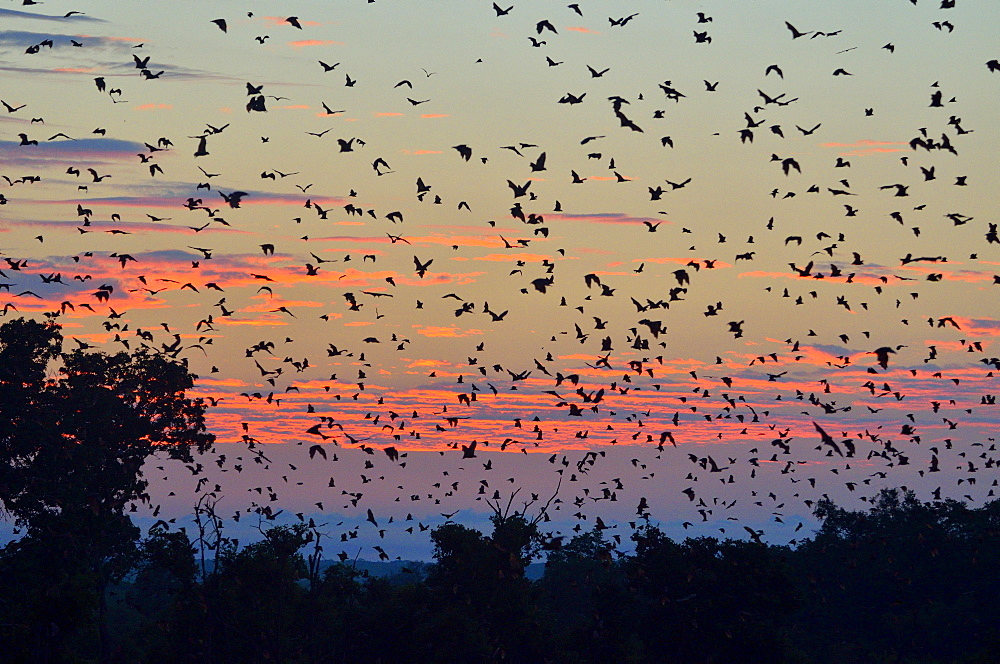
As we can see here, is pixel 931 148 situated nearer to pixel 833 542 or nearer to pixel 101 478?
pixel 101 478

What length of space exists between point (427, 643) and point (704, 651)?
1793 centimetres

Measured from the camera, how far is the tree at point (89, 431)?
73562 millimetres

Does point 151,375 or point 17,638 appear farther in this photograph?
point 151,375

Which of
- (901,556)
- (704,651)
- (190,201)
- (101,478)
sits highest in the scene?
(190,201)

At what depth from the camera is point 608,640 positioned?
227 ft

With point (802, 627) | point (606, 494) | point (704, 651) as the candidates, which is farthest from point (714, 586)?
point (802, 627)

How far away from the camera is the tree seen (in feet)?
241

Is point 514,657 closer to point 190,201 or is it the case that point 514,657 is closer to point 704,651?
point 704,651

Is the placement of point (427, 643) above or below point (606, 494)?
below

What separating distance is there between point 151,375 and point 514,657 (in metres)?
36.5

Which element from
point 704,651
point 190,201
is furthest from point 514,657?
point 190,201

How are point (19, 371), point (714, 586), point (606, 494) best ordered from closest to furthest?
point (606, 494) < point (714, 586) < point (19, 371)

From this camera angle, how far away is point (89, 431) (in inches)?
3100

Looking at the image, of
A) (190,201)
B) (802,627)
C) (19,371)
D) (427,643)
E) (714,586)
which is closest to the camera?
(190,201)
